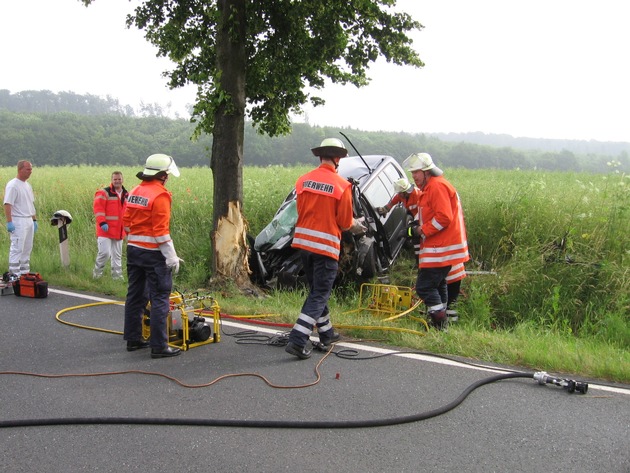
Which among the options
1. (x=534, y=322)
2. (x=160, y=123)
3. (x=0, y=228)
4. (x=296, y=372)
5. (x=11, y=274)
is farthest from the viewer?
(x=160, y=123)

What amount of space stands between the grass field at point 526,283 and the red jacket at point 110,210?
801 millimetres

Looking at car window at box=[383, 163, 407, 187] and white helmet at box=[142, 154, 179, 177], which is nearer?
white helmet at box=[142, 154, 179, 177]

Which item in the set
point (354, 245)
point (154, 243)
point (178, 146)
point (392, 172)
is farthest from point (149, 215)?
point (178, 146)

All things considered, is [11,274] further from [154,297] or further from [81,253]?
[154,297]

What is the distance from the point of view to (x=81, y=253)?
1138cm

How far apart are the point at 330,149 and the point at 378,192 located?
408 centimetres

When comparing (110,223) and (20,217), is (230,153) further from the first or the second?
(20,217)

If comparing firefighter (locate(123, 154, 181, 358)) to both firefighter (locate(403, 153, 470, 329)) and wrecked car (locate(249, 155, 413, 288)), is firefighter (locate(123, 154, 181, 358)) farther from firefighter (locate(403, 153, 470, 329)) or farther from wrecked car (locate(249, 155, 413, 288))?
wrecked car (locate(249, 155, 413, 288))

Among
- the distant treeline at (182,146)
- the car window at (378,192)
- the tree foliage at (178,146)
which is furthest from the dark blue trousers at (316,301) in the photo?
the tree foliage at (178,146)

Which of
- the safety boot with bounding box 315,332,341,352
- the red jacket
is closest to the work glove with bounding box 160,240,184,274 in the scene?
the safety boot with bounding box 315,332,341,352

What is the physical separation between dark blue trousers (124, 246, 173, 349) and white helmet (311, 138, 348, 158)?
1788mm


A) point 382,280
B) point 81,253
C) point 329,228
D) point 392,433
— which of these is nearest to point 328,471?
point 392,433

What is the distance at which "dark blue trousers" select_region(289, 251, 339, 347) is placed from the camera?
17.5 ft

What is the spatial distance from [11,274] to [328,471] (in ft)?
24.1
